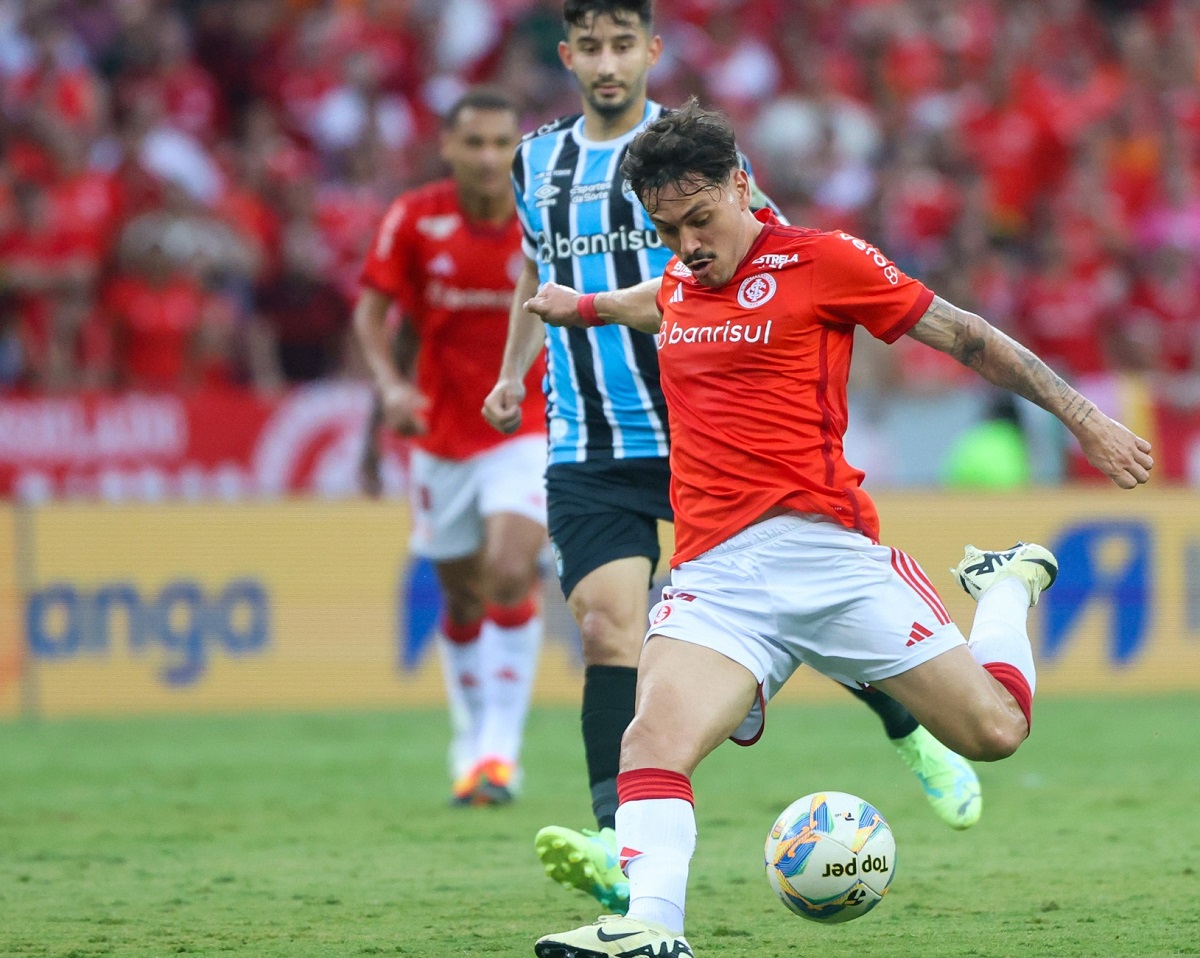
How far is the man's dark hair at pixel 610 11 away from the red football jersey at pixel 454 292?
2.42 m

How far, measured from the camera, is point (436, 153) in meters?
15.5

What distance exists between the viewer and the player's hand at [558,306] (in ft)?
18.1

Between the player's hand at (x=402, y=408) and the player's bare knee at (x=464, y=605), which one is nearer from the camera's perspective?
the player's hand at (x=402, y=408)

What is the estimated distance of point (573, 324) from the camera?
5551 millimetres

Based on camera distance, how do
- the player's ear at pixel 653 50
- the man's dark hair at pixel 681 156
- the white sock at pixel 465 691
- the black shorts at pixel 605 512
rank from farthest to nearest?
the white sock at pixel 465 691, the player's ear at pixel 653 50, the black shorts at pixel 605 512, the man's dark hair at pixel 681 156

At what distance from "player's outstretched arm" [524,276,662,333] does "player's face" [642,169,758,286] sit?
1.23 feet

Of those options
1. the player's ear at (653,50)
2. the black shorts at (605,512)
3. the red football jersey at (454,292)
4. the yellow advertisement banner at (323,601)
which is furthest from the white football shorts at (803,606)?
the yellow advertisement banner at (323,601)

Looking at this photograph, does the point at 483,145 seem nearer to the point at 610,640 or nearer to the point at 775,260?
the point at 610,640

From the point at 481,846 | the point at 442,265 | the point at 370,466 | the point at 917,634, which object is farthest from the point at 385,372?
the point at 917,634

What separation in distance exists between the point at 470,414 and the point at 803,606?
4.03 meters

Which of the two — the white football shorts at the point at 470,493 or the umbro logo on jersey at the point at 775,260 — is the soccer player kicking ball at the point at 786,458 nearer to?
the umbro logo on jersey at the point at 775,260

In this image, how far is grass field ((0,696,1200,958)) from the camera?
5352 mm

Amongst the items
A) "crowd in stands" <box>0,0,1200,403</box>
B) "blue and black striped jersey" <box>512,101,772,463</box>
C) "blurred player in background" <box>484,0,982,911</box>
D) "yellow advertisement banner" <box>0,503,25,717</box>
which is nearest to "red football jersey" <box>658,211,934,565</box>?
"blurred player in background" <box>484,0,982,911</box>

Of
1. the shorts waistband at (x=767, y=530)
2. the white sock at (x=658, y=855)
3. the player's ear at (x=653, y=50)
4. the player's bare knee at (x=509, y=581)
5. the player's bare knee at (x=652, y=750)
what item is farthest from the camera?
the player's bare knee at (x=509, y=581)
